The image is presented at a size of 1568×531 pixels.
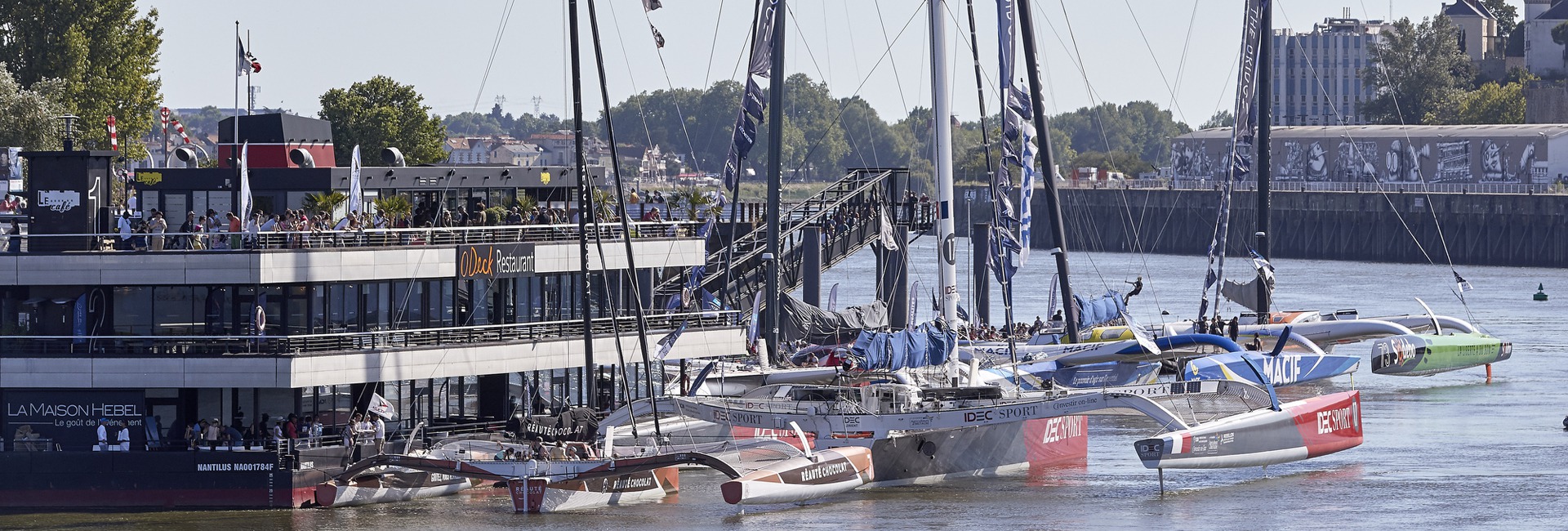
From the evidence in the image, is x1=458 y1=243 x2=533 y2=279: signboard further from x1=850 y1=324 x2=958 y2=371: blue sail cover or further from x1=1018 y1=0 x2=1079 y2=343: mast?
x1=1018 y1=0 x2=1079 y2=343: mast

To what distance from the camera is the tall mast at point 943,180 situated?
178ft

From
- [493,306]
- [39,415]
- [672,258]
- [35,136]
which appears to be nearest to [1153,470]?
[672,258]

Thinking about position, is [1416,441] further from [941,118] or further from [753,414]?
[753,414]

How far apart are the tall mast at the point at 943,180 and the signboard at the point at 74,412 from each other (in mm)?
19472

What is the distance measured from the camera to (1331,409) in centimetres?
5419

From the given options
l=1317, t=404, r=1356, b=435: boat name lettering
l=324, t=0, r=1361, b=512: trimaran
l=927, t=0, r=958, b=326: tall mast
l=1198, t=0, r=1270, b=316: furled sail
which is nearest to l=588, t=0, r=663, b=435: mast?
l=324, t=0, r=1361, b=512: trimaran

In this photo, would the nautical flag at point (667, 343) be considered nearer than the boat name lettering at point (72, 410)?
No

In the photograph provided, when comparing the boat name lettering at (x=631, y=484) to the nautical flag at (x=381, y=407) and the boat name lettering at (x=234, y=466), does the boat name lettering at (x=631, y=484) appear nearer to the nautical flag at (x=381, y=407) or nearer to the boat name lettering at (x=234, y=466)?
the nautical flag at (x=381, y=407)

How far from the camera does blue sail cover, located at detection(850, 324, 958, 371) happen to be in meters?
51.0

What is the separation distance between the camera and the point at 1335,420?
54.5 meters

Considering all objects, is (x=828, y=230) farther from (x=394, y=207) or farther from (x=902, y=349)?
(x=394, y=207)

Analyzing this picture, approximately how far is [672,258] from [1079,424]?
38.9 feet

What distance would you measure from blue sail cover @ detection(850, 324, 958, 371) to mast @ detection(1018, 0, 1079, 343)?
12.9m

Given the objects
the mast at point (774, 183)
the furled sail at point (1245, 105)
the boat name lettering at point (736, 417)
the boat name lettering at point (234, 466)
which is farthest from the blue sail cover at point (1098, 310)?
the boat name lettering at point (234, 466)
